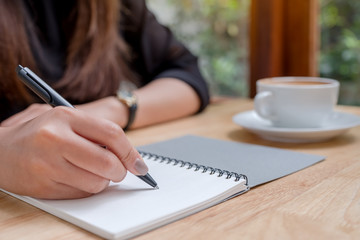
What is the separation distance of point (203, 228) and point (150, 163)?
209 millimetres

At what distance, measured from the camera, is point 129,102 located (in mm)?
951

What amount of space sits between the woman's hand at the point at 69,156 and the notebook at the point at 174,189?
2 centimetres

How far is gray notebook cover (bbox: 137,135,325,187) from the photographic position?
2.01ft

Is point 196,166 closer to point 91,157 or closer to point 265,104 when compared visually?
point 91,157

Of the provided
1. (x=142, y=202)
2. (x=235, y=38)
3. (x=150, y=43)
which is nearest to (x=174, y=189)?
(x=142, y=202)

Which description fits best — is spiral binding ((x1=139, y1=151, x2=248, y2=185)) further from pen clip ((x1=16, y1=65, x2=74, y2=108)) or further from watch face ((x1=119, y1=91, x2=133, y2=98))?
watch face ((x1=119, y1=91, x2=133, y2=98))

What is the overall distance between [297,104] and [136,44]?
25.0 inches

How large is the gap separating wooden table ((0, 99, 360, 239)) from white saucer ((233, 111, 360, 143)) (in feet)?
0.31

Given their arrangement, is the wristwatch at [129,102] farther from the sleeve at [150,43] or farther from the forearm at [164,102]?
the sleeve at [150,43]

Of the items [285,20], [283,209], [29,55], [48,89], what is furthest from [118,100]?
[285,20]

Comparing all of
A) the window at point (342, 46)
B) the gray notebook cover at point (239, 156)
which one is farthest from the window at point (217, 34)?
the gray notebook cover at point (239, 156)

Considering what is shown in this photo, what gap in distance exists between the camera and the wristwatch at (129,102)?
934 mm

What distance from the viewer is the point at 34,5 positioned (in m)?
1.15

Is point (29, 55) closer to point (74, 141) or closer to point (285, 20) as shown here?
point (74, 141)
